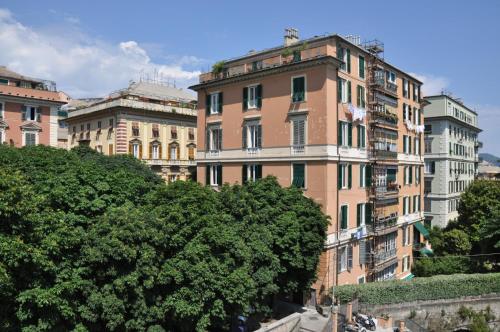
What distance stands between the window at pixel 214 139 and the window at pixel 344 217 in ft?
41.2

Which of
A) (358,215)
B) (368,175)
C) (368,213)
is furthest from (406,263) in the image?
(368,175)

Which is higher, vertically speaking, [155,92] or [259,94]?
[155,92]

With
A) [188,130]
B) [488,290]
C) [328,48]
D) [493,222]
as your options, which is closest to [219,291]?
[328,48]

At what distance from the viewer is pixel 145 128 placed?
5050 cm

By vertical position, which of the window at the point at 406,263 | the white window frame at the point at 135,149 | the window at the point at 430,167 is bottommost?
the window at the point at 406,263

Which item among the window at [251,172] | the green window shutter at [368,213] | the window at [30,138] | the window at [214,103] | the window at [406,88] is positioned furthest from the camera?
the window at [406,88]

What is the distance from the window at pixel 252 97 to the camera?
3478 centimetres

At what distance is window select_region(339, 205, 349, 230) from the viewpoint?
32.8 meters

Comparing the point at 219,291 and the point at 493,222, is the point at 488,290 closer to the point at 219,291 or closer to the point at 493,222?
the point at 493,222

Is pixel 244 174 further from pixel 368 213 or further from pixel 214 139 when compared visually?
pixel 368 213

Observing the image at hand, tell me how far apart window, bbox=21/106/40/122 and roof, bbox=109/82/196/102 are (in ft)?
37.4

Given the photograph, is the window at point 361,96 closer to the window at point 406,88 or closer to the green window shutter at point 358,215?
the green window shutter at point 358,215

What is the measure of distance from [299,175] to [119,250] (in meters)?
17.8

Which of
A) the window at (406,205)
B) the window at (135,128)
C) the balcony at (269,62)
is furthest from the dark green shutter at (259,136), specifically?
the window at (135,128)
